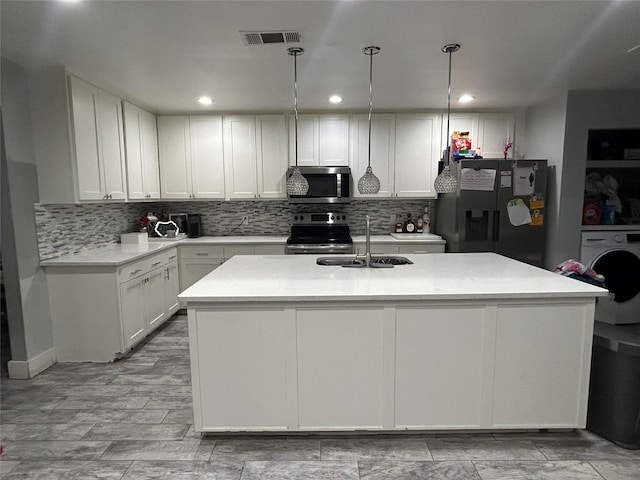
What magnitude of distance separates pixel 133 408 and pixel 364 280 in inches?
66.5

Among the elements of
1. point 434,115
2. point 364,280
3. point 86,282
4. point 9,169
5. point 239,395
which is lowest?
point 239,395

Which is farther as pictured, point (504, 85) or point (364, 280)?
point (504, 85)

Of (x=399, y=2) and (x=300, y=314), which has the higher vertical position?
(x=399, y=2)

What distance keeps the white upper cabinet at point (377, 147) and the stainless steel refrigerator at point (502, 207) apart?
0.80 metres

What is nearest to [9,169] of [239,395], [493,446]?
[239,395]

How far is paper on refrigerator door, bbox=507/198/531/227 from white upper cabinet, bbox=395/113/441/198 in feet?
2.87

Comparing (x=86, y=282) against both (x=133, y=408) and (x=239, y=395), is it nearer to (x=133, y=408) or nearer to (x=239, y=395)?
(x=133, y=408)

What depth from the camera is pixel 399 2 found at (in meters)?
1.80

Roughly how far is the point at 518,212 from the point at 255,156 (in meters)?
2.87

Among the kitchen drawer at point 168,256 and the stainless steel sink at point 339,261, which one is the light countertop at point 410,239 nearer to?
the stainless steel sink at point 339,261

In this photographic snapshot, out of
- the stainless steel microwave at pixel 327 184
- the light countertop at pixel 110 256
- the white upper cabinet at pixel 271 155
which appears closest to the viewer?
the light countertop at pixel 110 256

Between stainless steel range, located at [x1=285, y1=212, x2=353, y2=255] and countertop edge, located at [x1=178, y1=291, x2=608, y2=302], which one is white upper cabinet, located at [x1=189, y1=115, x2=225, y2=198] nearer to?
stainless steel range, located at [x1=285, y1=212, x2=353, y2=255]

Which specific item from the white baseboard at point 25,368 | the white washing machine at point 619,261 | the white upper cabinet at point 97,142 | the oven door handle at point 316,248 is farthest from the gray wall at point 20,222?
the white washing machine at point 619,261

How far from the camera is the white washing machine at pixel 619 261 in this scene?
3553mm
